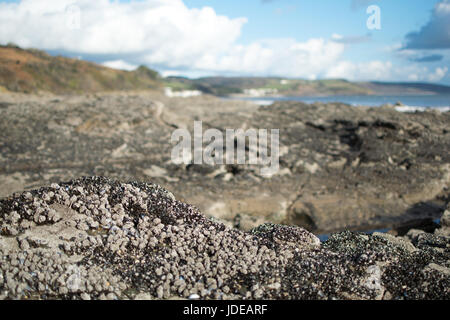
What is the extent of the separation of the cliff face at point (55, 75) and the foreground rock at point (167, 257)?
26897 mm

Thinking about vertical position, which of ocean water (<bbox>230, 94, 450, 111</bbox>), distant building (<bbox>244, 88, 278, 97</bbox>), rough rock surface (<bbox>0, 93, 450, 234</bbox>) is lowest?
rough rock surface (<bbox>0, 93, 450, 234</bbox>)

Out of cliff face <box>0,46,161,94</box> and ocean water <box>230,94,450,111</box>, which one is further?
ocean water <box>230,94,450,111</box>

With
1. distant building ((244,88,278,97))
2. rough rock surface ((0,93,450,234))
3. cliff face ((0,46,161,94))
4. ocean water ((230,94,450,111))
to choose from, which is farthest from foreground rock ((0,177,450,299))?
distant building ((244,88,278,97))

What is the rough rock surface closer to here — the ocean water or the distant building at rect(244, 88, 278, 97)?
the ocean water

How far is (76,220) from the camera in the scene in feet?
16.1

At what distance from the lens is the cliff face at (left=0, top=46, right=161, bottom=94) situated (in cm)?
2919

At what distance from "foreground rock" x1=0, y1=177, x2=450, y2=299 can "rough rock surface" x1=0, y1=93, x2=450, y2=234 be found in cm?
669

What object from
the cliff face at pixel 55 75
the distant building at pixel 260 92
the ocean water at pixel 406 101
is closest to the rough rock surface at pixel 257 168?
the cliff face at pixel 55 75

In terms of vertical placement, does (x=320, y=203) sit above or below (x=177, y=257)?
below

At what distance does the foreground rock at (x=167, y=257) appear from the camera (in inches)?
165
